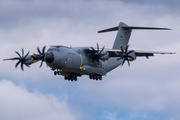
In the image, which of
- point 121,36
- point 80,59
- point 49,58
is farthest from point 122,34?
point 49,58

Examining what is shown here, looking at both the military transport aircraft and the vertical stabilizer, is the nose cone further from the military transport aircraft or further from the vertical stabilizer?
the vertical stabilizer

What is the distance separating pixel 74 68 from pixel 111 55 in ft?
13.7

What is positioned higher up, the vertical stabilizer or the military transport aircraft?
the vertical stabilizer

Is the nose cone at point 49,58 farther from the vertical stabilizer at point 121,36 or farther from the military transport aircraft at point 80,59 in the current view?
the vertical stabilizer at point 121,36

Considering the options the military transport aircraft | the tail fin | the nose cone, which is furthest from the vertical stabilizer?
the nose cone

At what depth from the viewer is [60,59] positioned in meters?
29.4

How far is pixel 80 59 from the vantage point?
31094mm

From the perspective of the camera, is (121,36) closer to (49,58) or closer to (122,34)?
(122,34)

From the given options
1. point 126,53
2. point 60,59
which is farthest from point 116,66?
point 60,59

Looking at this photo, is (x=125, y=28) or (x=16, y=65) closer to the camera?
(x=16, y=65)

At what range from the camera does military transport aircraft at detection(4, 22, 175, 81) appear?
29.6m

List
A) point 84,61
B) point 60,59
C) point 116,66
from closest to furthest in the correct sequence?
1. point 60,59
2. point 84,61
3. point 116,66

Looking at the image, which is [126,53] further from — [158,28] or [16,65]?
[16,65]

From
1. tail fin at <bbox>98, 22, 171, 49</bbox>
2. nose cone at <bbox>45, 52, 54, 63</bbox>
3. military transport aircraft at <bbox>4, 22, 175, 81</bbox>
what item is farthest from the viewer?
tail fin at <bbox>98, 22, 171, 49</bbox>
